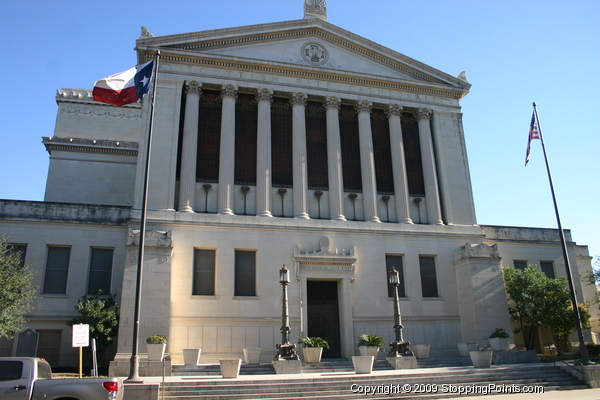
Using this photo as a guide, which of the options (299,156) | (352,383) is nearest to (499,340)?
(352,383)

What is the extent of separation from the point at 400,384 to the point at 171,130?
19.3 meters

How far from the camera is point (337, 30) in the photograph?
3416 centimetres

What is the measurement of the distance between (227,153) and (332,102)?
8.10 metres

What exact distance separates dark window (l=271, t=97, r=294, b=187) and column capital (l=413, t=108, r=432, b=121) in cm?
912

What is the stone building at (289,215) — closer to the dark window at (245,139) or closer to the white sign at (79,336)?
the dark window at (245,139)

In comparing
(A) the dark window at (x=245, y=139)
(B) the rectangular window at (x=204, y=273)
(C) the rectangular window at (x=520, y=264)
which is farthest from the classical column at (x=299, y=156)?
(C) the rectangular window at (x=520, y=264)

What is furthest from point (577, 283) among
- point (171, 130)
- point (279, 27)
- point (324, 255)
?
point (171, 130)

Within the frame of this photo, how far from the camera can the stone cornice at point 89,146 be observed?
38812mm

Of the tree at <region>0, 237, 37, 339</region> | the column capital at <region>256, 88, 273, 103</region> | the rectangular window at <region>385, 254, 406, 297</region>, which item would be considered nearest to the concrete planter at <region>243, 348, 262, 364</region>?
the rectangular window at <region>385, 254, 406, 297</region>

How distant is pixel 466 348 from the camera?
91.3 ft

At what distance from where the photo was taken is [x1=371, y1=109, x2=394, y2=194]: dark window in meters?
32.6

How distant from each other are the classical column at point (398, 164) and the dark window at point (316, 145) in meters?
4.62

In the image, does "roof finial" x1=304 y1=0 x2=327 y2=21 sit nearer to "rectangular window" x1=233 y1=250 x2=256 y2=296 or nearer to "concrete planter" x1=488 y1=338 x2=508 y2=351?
"rectangular window" x1=233 y1=250 x2=256 y2=296

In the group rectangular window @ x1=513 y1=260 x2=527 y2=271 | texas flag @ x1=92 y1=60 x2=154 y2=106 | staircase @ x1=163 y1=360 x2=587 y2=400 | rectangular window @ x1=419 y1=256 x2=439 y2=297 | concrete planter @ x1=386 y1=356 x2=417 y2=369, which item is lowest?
staircase @ x1=163 y1=360 x2=587 y2=400
